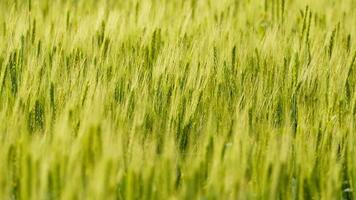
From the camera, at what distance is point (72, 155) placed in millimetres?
1562

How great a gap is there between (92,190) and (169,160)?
0.24m

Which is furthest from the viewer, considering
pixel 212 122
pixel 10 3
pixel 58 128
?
pixel 10 3

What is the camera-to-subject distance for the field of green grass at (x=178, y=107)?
5.18 feet

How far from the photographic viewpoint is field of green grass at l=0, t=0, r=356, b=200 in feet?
5.18

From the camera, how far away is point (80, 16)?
3475mm

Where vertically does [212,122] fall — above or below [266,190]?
above

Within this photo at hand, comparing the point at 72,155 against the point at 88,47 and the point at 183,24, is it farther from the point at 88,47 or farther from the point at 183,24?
the point at 183,24

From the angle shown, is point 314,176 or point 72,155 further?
point 314,176

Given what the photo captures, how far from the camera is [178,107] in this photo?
2.16 meters

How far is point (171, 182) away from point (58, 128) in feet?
1.08

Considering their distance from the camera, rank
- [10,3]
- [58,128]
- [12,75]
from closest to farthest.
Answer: [58,128] → [12,75] → [10,3]

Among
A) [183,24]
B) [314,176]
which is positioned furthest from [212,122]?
[183,24]

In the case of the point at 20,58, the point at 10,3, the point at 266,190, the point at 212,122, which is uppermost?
the point at 10,3

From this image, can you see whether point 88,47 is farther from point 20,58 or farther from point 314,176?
point 314,176
